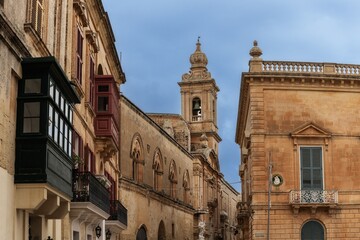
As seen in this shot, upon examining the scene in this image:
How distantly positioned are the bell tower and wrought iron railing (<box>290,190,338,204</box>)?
42704 mm

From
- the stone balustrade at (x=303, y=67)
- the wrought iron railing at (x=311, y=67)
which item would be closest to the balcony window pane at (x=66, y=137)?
the stone balustrade at (x=303, y=67)

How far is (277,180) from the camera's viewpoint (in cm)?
3297

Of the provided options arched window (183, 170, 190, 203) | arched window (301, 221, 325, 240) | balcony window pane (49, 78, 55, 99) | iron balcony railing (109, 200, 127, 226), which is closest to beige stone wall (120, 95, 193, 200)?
arched window (183, 170, 190, 203)

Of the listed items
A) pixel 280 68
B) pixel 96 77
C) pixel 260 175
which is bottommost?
pixel 260 175

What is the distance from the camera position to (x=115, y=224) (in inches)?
997

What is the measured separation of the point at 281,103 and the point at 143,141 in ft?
28.6

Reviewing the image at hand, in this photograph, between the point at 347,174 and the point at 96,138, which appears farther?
the point at 347,174

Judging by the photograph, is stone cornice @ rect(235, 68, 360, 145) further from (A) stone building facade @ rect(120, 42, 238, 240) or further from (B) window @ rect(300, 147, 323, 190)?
(A) stone building facade @ rect(120, 42, 238, 240)

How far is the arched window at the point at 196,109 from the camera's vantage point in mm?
77125

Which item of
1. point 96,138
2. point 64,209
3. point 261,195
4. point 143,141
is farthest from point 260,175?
point 64,209

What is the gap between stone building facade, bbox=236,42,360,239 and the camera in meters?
32.4

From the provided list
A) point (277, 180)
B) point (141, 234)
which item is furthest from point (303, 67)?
point (141, 234)

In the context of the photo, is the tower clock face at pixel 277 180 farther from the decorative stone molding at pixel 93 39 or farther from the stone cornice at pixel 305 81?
the decorative stone molding at pixel 93 39

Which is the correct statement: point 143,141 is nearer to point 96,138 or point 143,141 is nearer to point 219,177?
point 96,138
